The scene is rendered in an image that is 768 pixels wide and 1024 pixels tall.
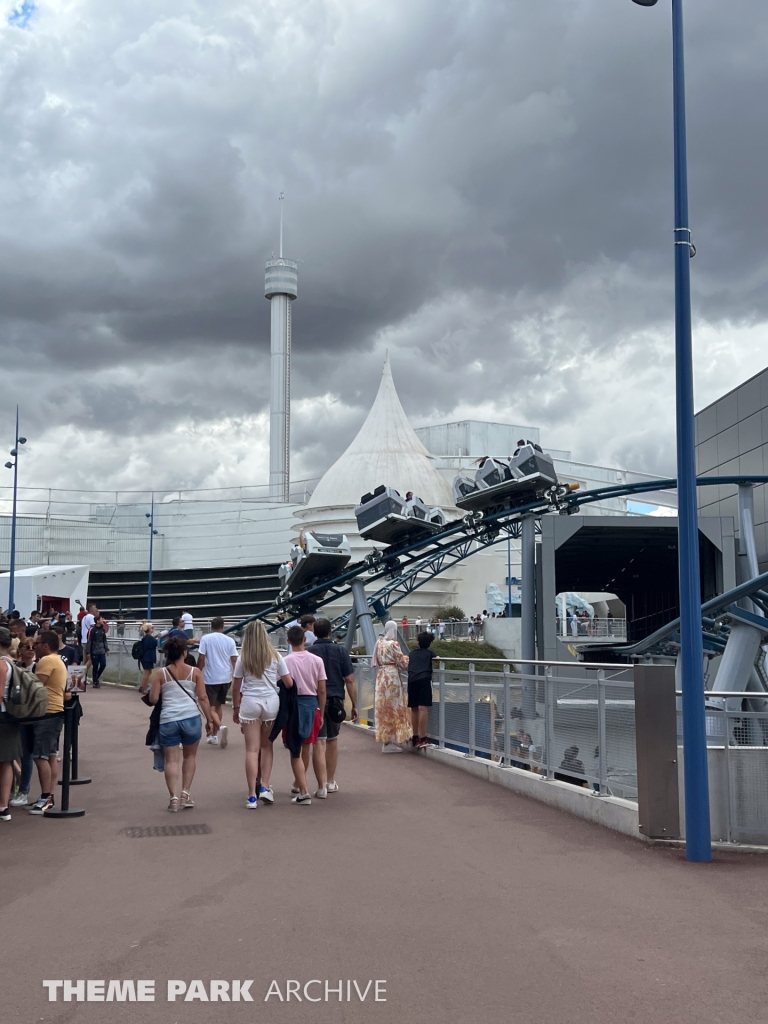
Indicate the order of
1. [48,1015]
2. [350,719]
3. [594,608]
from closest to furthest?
[48,1015]
[350,719]
[594,608]

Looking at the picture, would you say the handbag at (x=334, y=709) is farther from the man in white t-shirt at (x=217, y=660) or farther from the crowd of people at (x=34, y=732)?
the man in white t-shirt at (x=217, y=660)

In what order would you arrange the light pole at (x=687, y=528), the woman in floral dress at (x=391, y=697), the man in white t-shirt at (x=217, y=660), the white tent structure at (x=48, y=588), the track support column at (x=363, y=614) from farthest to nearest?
1. the white tent structure at (x=48, y=588)
2. the track support column at (x=363, y=614)
3. the man in white t-shirt at (x=217, y=660)
4. the woman in floral dress at (x=391, y=697)
5. the light pole at (x=687, y=528)

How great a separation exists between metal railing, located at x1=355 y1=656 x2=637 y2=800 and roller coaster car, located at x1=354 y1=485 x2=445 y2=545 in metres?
14.7

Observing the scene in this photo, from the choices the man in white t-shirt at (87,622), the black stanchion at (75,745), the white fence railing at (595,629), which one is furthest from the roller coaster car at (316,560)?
the white fence railing at (595,629)

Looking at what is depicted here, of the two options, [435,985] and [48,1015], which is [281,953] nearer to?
[435,985]

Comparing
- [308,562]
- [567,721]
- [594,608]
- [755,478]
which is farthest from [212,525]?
[567,721]

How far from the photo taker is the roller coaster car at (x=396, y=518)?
28.5 meters

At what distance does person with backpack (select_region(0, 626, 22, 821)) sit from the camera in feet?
28.9

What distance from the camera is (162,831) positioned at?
28.0ft

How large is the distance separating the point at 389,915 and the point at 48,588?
31106 mm

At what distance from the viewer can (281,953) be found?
17.2 feet

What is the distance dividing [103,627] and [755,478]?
16.6m

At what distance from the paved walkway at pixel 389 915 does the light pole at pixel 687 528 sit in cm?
45

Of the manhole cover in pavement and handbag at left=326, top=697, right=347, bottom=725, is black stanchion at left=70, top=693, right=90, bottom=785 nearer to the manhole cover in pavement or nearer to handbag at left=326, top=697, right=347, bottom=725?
the manhole cover in pavement
